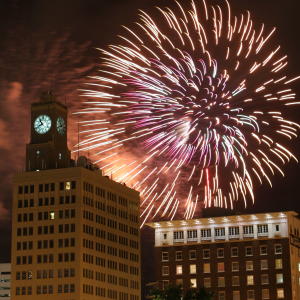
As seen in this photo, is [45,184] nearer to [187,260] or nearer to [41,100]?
[41,100]

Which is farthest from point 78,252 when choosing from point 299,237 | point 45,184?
point 299,237

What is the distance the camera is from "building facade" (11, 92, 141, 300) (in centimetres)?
17600

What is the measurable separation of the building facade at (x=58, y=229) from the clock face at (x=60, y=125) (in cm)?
26

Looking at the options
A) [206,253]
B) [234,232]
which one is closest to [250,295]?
[206,253]

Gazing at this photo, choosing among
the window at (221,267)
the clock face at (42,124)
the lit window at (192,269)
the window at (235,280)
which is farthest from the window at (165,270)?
the clock face at (42,124)

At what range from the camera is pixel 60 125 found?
640 ft

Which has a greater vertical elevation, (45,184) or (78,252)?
(45,184)

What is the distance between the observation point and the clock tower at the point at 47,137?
7451 inches

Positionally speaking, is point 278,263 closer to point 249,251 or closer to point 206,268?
point 249,251

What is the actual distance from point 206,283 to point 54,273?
130 ft

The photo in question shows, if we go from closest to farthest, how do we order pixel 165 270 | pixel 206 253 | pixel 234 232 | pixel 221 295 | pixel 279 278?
pixel 279 278
pixel 221 295
pixel 206 253
pixel 234 232
pixel 165 270

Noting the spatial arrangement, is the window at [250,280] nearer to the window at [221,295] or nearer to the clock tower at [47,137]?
the window at [221,295]

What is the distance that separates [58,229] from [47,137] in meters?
26.4

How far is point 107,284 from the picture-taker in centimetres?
18888
